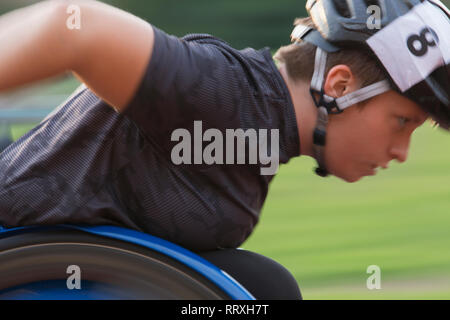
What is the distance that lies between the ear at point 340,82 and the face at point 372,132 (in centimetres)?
4

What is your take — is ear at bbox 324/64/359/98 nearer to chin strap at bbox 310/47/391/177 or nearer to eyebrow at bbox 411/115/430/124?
chin strap at bbox 310/47/391/177

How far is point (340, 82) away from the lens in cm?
157

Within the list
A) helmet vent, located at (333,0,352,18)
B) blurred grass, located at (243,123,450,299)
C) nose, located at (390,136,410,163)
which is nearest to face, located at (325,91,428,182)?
nose, located at (390,136,410,163)

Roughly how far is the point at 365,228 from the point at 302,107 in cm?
266

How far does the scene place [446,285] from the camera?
10.9ft

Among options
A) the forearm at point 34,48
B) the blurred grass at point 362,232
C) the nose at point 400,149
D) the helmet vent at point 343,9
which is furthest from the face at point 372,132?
the blurred grass at point 362,232

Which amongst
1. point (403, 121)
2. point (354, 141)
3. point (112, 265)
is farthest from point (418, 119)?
point (112, 265)

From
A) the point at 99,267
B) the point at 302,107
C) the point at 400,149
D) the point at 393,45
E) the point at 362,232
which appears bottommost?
the point at 362,232

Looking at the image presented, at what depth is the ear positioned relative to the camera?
1.55 meters

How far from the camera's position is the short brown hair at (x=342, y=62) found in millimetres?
1556

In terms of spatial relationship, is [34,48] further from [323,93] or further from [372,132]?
[372,132]

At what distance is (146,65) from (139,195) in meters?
0.27

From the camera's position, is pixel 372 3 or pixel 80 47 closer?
pixel 80 47

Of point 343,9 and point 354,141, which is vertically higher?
point 343,9
